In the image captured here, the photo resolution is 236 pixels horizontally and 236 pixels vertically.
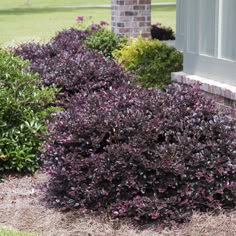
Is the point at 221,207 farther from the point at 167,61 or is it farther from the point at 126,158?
the point at 167,61

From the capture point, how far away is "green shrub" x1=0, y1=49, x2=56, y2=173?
263 inches

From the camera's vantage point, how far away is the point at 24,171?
6.83 meters

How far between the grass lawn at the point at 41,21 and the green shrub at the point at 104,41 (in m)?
11.4

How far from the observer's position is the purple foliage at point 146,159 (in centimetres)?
505

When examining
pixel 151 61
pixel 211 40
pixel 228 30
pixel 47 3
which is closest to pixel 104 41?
pixel 151 61

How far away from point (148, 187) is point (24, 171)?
6.93 ft

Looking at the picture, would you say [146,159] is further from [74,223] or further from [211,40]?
[211,40]

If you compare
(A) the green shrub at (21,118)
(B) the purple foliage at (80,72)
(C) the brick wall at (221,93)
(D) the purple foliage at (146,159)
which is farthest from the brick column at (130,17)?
(D) the purple foliage at (146,159)

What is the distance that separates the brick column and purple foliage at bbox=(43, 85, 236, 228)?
6.90m

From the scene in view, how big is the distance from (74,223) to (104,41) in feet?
22.8

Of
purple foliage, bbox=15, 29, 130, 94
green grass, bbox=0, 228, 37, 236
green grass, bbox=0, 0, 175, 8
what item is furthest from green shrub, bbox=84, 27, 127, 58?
green grass, bbox=0, 0, 175, 8

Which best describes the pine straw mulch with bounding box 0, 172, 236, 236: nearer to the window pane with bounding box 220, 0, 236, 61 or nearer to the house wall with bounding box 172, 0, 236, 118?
the house wall with bounding box 172, 0, 236, 118

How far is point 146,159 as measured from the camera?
16.7 feet

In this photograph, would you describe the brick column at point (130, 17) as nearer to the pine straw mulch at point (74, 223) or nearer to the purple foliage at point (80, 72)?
the purple foliage at point (80, 72)
